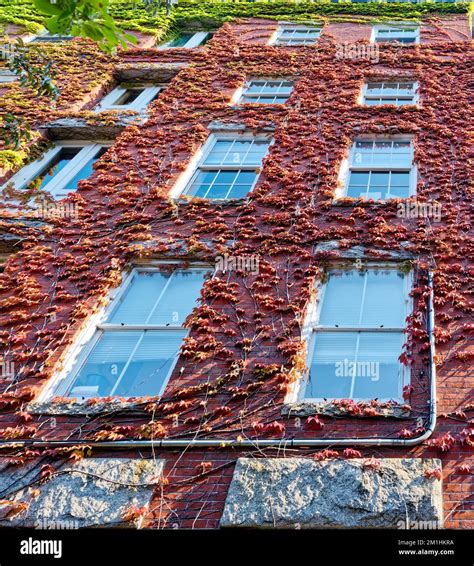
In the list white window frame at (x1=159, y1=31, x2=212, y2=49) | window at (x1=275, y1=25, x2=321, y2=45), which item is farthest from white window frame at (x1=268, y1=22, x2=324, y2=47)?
white window frame at (x1=159, y1=31, x2=212, y2=49)

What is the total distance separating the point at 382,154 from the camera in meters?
12.9

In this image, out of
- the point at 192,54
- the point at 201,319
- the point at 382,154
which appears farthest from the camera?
the point at 192,54

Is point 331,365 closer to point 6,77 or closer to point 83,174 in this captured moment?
point 83,174

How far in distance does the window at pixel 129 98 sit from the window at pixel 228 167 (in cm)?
361

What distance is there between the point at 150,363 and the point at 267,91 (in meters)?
10.2

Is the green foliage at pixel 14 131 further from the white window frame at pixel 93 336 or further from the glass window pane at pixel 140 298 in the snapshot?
the glass window pane at pixel 140 298

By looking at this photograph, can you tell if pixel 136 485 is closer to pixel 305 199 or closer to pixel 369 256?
pixel 369 256

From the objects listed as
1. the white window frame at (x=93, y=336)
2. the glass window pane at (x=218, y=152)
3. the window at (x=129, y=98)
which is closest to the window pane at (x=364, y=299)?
the white window frame at (x=93, y=336)

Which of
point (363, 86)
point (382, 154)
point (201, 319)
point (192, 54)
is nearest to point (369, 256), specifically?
point (201, 319)

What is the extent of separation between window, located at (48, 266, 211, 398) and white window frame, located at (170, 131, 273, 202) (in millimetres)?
2338

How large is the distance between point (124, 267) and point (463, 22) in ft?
48.9

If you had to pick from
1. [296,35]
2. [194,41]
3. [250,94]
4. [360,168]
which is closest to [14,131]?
[360,168]

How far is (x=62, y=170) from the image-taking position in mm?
13742

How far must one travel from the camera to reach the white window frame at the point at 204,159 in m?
12.2
